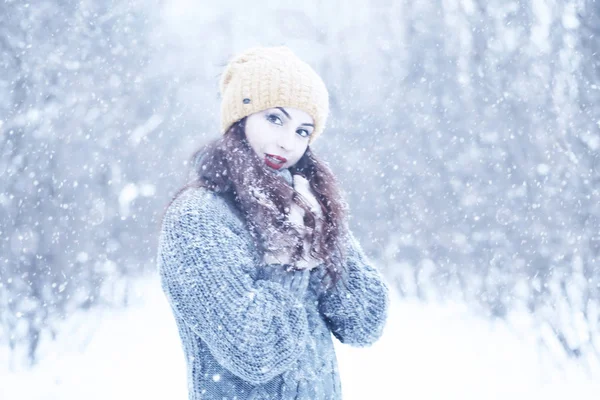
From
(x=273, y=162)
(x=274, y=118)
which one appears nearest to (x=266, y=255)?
(x=273, y=162)

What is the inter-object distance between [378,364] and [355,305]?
3.78 meters

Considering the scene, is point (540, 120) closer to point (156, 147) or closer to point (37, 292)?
point (156, 147)

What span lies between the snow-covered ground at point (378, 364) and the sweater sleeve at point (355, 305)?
312 cm

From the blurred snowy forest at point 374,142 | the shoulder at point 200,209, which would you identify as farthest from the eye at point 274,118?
the blurred snowy forest at point 374,142

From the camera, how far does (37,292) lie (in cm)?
510

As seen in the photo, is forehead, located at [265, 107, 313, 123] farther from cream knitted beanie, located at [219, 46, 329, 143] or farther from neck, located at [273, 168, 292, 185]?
neck, located at [273, 168, 292, 185]

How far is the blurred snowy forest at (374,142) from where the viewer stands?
16.1ft

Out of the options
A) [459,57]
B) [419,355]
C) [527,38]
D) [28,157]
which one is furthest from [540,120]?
[28,157]

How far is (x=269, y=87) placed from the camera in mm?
1683

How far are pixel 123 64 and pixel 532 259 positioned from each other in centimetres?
483

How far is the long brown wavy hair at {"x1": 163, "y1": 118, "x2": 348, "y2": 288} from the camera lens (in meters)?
1.47

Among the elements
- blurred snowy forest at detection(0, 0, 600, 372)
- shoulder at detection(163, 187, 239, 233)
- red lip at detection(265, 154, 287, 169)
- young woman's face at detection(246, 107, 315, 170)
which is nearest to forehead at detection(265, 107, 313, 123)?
young woman's face at detection(246, 107, 315, 170)

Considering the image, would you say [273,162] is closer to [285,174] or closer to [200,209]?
[285,174]

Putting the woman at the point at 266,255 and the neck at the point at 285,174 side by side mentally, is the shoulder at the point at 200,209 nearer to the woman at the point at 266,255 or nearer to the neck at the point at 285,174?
the woman at the point at 266,255
